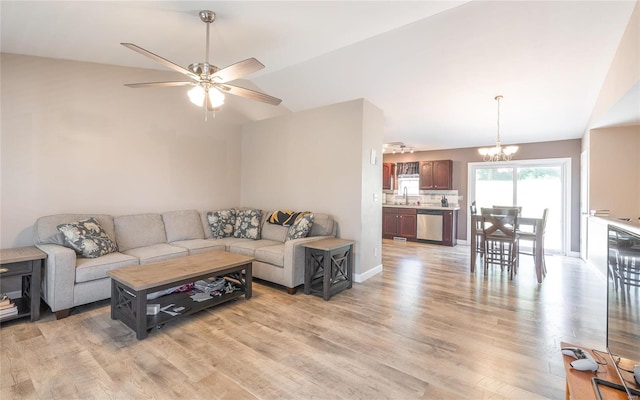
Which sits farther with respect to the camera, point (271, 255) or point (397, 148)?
point (397, 148)

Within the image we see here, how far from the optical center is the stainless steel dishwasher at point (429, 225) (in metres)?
6.74

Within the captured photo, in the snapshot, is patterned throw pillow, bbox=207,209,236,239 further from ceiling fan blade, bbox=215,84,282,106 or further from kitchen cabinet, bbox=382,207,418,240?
kitchen cabinet, bbox=382,207,418,240

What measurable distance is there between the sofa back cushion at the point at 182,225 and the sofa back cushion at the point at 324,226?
179cm

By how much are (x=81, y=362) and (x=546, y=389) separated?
3.12m

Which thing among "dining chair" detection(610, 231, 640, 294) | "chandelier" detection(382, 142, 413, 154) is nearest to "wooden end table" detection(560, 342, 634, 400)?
"dining chair" detection(610, 231, 640, 294)

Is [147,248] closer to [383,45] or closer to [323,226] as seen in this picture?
[323,226]

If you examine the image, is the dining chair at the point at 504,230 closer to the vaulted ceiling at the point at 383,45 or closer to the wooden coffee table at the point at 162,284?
the vaulted ceiling at the point at 383,45

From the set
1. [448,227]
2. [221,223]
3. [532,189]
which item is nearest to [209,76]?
[221,223]

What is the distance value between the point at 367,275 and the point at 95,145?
3947 millimetres

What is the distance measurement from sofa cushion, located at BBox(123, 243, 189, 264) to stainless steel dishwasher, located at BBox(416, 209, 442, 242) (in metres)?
5.33

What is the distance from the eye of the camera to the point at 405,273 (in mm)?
4336

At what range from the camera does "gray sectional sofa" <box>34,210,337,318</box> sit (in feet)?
8.82

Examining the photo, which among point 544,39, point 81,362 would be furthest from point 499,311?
point 81,362

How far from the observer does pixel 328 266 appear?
3268mm
